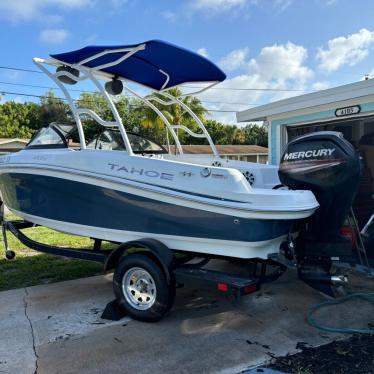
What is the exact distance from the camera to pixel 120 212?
458cm

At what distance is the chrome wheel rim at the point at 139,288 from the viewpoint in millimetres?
4301

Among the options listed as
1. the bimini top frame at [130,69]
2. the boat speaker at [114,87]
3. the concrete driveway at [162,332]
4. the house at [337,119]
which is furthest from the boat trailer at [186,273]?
the boat speaker at [114,87]

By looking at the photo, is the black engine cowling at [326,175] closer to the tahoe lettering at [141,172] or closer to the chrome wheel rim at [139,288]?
the tahoe lettering at [141,172]

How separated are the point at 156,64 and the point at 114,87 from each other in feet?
2.42

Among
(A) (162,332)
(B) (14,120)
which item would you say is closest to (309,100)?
(A) (162,332)

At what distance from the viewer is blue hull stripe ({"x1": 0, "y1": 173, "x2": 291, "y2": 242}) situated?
3.99m

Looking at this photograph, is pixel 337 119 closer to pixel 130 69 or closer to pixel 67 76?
pixel 130 69

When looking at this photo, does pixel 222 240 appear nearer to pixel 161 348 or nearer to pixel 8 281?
pixel 161 348

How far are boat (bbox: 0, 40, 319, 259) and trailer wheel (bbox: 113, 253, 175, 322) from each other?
0.32 metres

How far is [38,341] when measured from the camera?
3.92 meters

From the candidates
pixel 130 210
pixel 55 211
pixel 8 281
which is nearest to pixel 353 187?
pixel 130 210

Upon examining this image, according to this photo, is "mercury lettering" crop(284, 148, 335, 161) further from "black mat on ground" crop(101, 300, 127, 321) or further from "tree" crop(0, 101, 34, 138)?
"tree" crop(0, 101, 34, 138)

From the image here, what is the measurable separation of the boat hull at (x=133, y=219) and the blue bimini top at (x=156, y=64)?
4.80 ft

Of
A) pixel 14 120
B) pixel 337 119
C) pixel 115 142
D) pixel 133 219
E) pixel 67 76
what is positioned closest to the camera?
pixel 133 219
